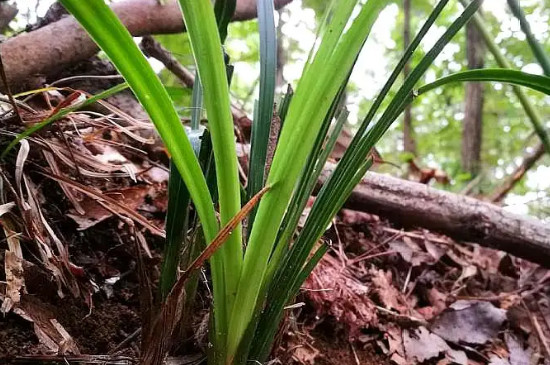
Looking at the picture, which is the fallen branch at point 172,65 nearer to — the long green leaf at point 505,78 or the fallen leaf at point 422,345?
the fallen leaf at point 422,345

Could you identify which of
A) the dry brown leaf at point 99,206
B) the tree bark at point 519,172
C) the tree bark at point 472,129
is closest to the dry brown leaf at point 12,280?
the dry brown leaf at point 99,206

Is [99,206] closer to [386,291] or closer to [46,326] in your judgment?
[46,326]

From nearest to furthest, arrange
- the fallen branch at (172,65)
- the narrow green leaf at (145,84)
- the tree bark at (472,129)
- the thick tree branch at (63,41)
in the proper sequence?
1. the narrow green leaf at (145,84)
2. the thick tree branch at (63,41)
3. the fallen branch at (172,65)
4. the tree bark at (472,129)

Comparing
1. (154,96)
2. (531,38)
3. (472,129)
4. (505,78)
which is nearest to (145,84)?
(154,96)

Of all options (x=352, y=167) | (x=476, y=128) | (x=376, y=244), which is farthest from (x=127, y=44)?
(x=476, y=128)

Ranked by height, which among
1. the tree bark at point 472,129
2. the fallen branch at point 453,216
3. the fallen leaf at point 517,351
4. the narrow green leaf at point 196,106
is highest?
the tree bark at point 472,129

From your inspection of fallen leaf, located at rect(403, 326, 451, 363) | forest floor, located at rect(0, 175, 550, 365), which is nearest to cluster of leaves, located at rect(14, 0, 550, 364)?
forest floor, located at rect(0, 175, 550, 365)
